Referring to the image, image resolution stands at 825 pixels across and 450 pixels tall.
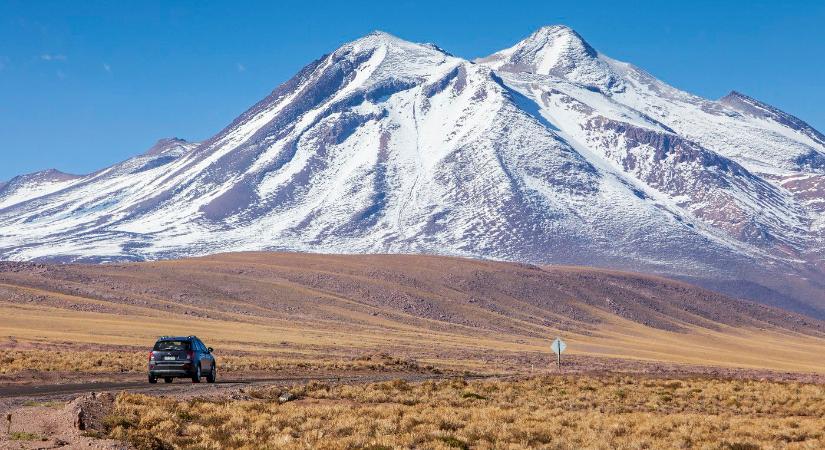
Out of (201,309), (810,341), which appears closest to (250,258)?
(201,309)

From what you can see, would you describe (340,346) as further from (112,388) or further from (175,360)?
(112,388)

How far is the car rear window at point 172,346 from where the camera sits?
41344 mm

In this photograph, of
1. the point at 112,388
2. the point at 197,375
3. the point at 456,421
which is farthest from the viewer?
the point at 197,375

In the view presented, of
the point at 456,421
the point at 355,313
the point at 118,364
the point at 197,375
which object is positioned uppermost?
the point at 355,313

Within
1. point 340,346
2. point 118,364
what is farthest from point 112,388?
point 340,346

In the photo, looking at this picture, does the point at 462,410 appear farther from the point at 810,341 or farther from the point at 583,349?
the point at 810,341

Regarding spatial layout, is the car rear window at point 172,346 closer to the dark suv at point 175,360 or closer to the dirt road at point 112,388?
the dark suv at point 175,360

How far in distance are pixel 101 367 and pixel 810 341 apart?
168488 millimetres

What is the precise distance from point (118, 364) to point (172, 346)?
11476 mm

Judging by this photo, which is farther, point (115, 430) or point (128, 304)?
point (128, 304)

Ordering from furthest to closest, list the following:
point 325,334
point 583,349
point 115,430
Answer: point 583,349 < point 325,334 < point 115,430

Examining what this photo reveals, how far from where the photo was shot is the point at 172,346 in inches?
1635

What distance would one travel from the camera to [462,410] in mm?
31000

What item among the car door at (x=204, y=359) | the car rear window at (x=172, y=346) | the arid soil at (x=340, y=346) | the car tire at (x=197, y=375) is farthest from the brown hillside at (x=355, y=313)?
the car tire at (x=197, y=375)
